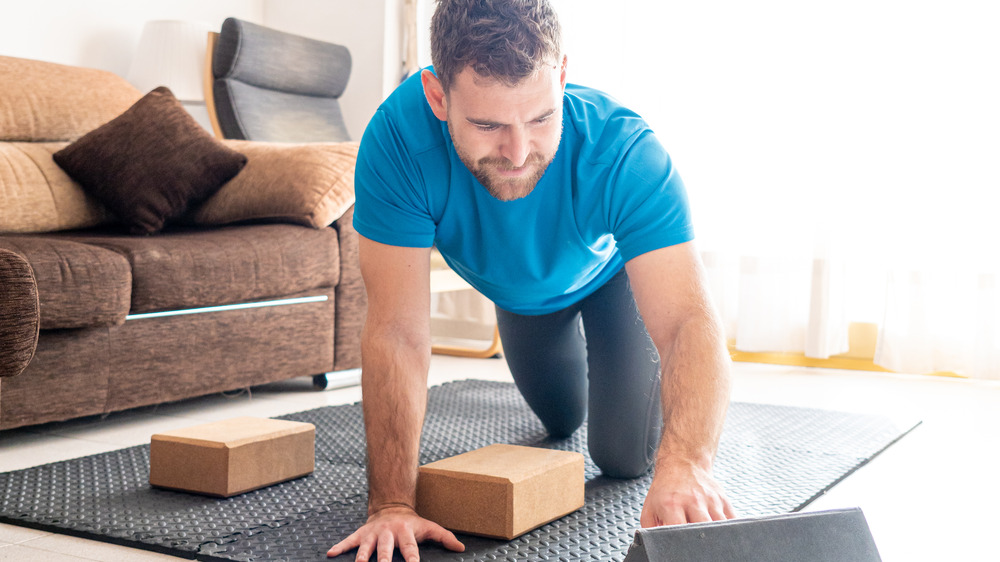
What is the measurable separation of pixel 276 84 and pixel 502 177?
2.26 meters

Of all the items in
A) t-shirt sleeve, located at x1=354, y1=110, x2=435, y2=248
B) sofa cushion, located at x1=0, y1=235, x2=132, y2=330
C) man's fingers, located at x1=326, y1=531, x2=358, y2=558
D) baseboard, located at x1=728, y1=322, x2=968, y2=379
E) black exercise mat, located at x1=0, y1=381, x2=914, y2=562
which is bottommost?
baseboard, located at x1=728, y1=322, x2=968, y2=379

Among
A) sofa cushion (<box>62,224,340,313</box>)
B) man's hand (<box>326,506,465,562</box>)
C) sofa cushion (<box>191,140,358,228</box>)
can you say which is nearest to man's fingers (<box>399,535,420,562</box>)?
man's hand (<box>326,506,465,562</box>)

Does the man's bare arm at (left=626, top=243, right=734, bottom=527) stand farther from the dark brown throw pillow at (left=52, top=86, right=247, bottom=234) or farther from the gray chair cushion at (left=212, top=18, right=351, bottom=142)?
the gray chair cushion at (left=212, top=18, right=351, bottom=142)

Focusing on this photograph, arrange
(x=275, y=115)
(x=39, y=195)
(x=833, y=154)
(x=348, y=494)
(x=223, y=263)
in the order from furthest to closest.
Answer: (x=275, y=115) → (x=833, y=154) → (x=39, y=195) → (x=223, y=263) → (x=348, y=494)

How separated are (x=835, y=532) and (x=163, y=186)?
6.77ft

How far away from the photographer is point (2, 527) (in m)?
1.37

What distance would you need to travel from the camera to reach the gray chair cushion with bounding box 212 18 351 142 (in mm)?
3111

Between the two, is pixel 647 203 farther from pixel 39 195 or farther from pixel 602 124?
pixel 39 195

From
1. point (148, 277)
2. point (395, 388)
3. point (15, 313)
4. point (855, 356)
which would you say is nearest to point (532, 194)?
point (395, 388)

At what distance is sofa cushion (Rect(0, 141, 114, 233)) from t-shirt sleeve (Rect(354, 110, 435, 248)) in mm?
1398

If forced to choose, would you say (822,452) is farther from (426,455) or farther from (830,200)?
(830,200)

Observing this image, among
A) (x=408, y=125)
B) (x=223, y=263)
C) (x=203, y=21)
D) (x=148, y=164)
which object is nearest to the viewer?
(x=408, y=125)

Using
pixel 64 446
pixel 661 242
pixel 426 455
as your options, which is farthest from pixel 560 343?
pixel 64 446

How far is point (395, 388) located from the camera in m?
1.30
